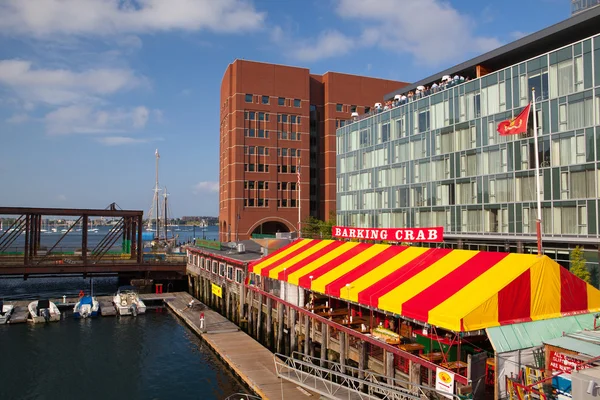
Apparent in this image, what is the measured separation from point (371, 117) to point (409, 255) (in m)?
35.8

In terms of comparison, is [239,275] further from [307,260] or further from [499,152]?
[499,152]

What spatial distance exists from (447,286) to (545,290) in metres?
3.71

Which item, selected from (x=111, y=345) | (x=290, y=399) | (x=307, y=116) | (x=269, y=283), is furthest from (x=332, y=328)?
(x=307, y=116)

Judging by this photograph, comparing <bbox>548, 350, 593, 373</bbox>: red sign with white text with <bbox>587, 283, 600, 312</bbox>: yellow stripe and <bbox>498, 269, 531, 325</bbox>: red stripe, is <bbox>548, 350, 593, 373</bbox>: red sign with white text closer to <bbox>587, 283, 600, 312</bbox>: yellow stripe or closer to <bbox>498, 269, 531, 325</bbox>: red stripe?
<bbox>498, 269, 531, 325</bbox>: red stripe

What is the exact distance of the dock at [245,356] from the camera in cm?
2302

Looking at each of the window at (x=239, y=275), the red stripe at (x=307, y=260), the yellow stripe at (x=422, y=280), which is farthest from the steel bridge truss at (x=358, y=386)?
the window at (x=239, y=275)

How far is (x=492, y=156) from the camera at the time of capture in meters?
41.5

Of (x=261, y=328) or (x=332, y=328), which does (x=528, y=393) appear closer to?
(x=332, y=328)

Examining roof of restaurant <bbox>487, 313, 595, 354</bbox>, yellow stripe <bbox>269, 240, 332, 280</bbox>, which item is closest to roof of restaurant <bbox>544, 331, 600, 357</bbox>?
roof of restaurant <bbox>487, 313, 595, 354</bbox>

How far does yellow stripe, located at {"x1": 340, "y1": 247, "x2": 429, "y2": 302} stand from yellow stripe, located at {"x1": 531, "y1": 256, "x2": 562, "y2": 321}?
6.68m

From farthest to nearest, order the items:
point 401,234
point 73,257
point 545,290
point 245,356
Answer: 1. point 73,257
2. point 401,234
3. point 245,356
4. point 545,290

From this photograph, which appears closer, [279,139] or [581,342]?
[581,342]

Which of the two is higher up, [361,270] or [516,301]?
[361,270]

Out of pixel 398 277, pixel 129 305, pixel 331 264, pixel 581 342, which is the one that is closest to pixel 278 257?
pixel 331 264
